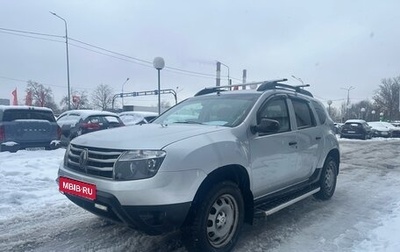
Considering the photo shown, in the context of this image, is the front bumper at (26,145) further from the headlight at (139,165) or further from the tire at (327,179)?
the tire at (327,179)

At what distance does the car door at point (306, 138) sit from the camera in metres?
4.96

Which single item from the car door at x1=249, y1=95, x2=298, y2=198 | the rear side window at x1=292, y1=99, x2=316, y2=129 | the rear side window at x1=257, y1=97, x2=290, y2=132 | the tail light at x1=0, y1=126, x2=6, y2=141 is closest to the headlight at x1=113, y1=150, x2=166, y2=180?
the car door at x1=249, y1=95, x2=298, y2=198

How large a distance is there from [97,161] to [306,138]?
10.6 feet

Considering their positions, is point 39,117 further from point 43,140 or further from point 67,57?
point 67,57

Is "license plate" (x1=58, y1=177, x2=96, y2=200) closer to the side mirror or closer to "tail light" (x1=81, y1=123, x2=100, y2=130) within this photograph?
the side mirror

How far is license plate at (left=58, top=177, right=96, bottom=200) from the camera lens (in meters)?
3.26

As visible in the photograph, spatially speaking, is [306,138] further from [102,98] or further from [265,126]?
[102,98]

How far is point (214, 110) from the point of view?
14.9 ft

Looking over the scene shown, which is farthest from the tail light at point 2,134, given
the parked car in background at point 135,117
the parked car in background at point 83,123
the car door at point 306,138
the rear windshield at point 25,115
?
the car door at point 306,138

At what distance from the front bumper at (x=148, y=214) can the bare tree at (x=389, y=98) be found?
85.9 meters

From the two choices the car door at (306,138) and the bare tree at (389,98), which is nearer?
the car door at (306,138)

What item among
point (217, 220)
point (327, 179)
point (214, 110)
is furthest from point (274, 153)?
point (327, 179)

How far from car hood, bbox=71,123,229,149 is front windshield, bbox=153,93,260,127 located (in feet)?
1.19

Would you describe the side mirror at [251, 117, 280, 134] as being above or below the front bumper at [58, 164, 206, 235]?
above
